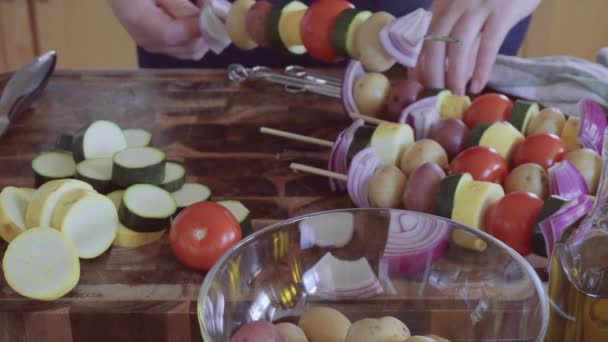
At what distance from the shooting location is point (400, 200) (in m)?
1.12

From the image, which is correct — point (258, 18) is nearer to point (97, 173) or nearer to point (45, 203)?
point (97, 173)

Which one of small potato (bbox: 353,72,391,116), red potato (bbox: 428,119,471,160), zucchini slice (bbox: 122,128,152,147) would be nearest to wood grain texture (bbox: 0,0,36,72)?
zucchini slice (bbox: 122,128,152,147)

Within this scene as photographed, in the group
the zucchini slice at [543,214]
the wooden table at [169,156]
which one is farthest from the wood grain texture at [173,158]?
the zucchini slice at [543,214]

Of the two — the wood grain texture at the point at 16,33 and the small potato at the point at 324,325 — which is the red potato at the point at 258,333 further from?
the wood grain texture at the point at 16,33

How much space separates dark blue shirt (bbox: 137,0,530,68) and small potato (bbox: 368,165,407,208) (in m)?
0.73

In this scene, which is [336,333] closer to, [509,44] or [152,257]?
[152,257]

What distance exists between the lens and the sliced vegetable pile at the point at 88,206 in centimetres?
96

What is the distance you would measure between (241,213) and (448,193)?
0.93 feet

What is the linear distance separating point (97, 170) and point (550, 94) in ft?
2.65

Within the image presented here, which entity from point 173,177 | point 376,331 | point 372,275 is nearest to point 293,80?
point 173,177

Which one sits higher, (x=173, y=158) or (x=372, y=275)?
(x=372, y=275)

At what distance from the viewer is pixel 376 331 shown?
69 cm

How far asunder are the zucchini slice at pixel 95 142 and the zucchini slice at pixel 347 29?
440 mm

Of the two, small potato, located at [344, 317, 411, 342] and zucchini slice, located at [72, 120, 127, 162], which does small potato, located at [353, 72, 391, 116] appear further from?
Result: small potato, located at [344, 317, 411, 342]
